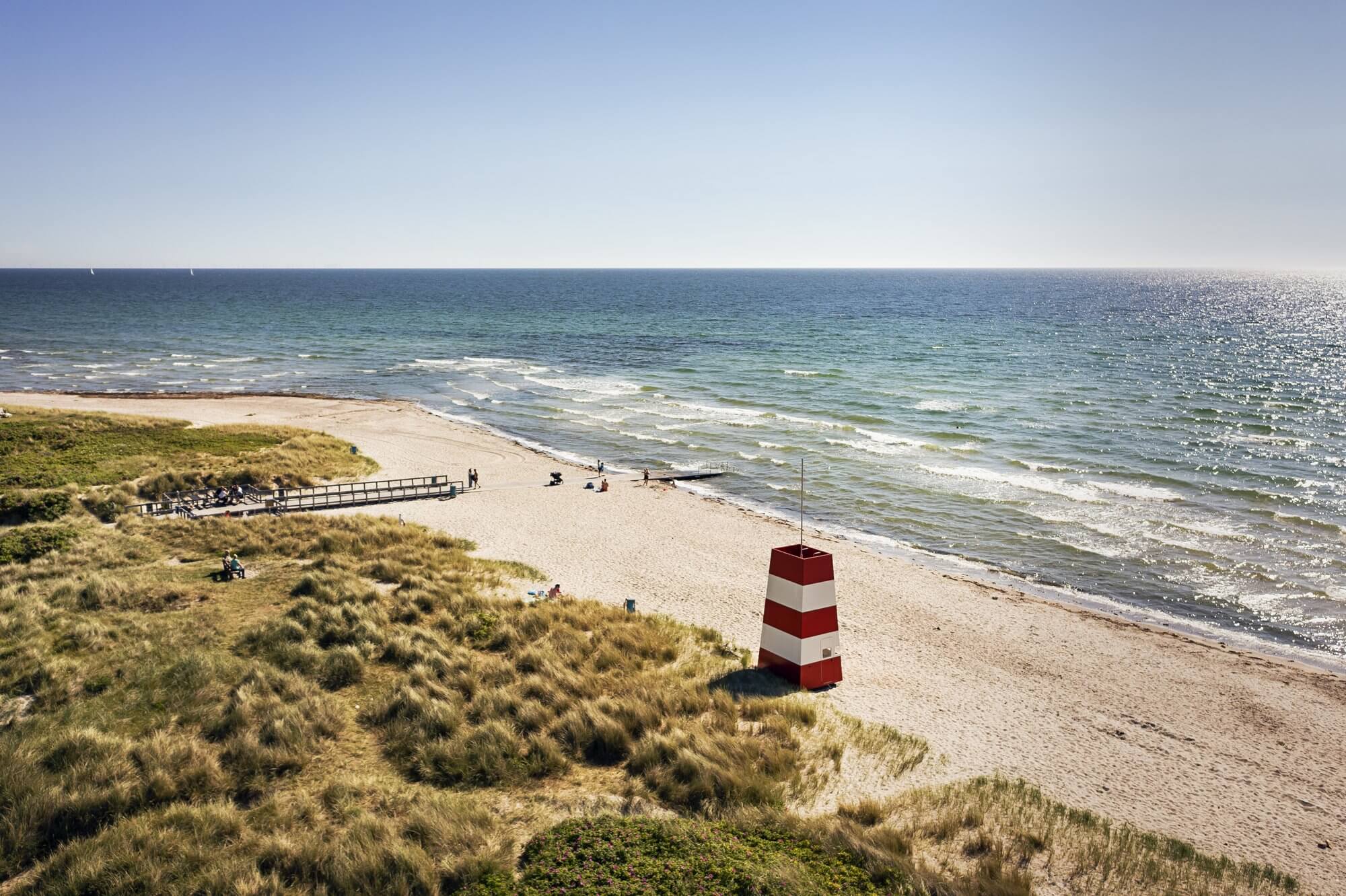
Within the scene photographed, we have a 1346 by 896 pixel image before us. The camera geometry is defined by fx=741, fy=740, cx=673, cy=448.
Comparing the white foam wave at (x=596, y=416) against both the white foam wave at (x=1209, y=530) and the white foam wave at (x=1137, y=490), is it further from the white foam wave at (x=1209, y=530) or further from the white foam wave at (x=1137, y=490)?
the white foam wave at (x=1209, y=530)

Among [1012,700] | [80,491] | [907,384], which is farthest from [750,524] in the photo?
[907,384]

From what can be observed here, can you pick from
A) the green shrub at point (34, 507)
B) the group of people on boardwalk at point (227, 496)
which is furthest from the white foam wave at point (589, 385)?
the green shrub at point (34, 507)

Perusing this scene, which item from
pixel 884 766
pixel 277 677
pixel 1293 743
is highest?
pixel 277 677

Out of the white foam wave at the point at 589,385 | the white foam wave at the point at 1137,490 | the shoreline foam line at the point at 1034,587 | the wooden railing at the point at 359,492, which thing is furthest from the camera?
the white foam wave at the point at 589,385

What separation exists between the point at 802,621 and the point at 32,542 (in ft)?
61.4

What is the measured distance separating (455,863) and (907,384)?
53877mm

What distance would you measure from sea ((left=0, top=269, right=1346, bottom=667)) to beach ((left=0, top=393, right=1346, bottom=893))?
2.81m

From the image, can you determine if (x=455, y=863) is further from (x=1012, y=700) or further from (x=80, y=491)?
(x=80, y=491)

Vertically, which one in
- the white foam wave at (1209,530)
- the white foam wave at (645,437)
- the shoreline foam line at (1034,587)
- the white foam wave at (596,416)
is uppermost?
the white foam wave at (596,416)

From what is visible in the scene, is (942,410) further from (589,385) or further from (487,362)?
(487,362)

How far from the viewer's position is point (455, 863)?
7488 millimetres

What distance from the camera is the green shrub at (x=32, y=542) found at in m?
17.6

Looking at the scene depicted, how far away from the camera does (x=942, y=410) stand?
155ft

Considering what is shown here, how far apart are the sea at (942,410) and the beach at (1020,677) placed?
2809 mm
